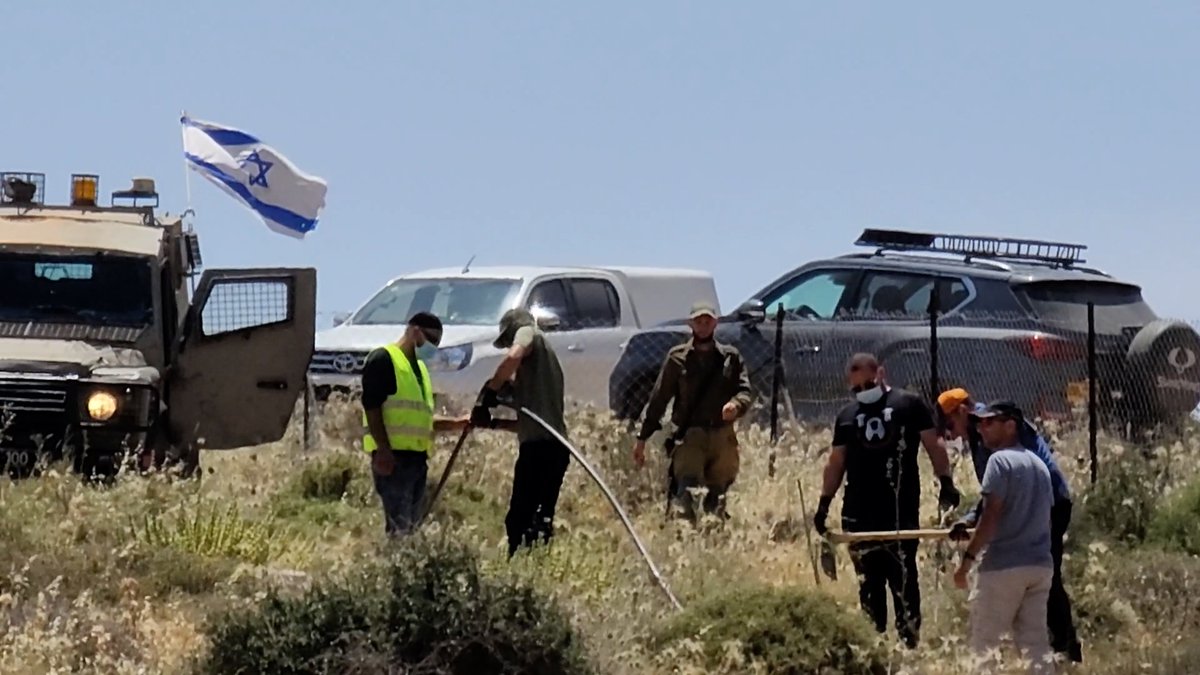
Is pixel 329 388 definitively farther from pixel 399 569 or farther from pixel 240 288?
pixel 399 569

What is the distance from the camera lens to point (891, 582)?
10.9 meters

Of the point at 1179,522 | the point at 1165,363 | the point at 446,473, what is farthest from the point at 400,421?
the point at 1165,363

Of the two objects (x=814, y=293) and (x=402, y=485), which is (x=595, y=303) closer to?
(x=814, y=293)

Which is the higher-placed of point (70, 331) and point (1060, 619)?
point (70, 331)

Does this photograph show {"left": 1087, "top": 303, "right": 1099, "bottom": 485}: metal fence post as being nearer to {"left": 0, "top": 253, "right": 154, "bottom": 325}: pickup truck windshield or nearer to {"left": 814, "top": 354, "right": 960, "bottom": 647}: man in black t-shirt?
{"left": 814, "top": 354, "right": 960, "bottom": 647}: man in black t-shirt

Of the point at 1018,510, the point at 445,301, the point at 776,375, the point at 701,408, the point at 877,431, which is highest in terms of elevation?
the point at 445,301

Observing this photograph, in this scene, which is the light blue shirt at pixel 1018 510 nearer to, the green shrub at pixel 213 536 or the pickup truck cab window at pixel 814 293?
the green shrub at pixel 213 536

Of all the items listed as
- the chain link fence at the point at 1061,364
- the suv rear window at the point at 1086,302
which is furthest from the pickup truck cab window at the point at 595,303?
the suv rear window at the point at 1086,302

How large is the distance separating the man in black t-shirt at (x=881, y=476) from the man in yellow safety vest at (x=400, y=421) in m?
2.31

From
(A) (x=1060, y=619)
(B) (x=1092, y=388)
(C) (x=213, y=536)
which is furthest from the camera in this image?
(B) (x=1092, y=388)

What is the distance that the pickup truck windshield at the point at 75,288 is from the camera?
553 inches

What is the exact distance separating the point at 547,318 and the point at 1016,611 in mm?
8612

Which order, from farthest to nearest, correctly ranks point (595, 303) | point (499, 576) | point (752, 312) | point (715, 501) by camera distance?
point (595, 303), point (752, 312), point (715, 501), point (499, 576)

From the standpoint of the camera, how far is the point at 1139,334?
48.0ft
